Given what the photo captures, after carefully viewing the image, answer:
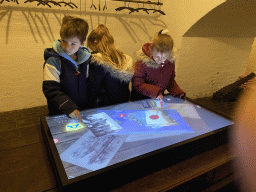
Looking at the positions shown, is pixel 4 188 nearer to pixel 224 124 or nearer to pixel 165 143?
pixel 165 143

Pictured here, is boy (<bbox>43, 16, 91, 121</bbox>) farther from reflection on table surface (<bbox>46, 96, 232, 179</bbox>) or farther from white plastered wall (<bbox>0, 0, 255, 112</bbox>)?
white plastered wall (<bbox>0, 0, 255, 112</bbox>)

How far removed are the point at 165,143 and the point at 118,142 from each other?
0.94 feet

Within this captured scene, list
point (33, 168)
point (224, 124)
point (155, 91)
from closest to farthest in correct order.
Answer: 1. point (33, 168)
2. point (224, 124)
3. point (155, 91)

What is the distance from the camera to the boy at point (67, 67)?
1269 millimetres

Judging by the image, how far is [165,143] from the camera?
3.58ft

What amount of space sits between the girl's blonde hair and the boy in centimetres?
14

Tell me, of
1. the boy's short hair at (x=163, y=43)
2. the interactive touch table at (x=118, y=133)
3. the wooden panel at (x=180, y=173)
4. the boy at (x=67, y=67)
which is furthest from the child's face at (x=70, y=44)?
the wooden panel at (x=180, y=173)

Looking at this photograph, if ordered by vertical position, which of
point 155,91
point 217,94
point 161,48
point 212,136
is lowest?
point 217,94

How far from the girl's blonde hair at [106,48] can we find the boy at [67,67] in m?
0.14

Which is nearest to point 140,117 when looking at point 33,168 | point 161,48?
point 161,48

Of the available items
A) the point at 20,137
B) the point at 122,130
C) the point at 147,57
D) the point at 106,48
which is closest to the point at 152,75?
the point at 147,57

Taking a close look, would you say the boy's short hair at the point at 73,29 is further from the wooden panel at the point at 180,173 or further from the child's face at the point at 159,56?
the wooden panel at the point at 180,173

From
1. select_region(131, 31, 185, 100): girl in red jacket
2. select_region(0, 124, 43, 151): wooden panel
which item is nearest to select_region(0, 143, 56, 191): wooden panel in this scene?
select_region(0, 124, 43, 151): wooden panel

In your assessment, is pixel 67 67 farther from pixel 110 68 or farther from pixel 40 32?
pixel 40 32
